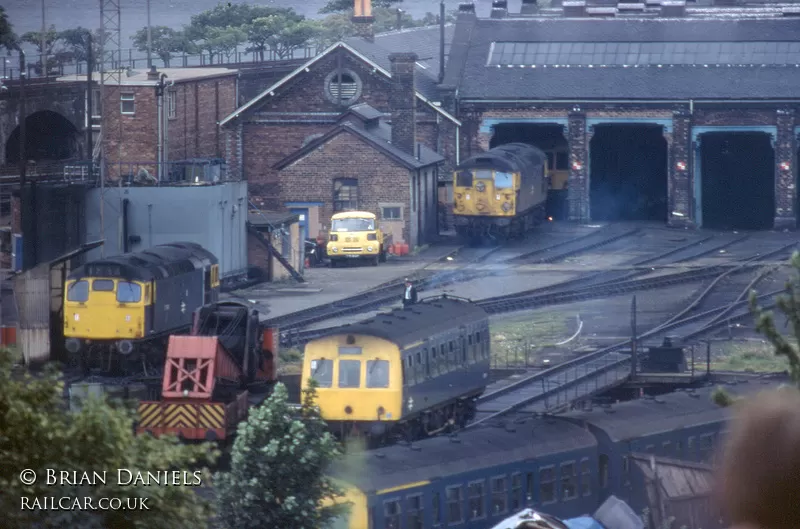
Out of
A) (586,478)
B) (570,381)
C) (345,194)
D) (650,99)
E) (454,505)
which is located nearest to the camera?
(454,505)

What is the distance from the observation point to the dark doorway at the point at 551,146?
5819 centimetres

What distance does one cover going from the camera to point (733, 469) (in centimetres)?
351

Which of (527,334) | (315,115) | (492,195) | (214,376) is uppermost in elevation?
(315,115)

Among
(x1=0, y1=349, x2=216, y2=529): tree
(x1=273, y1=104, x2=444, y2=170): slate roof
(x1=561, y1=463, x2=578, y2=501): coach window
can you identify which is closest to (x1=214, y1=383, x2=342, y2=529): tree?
(x1=0, y1=349, x2=216, y2=529): tree

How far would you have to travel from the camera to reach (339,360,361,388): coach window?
2030 centimetres

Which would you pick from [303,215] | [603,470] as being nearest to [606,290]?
[303,215]

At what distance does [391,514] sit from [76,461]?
7.54 m

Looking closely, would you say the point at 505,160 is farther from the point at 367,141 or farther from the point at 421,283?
the point at 421,283

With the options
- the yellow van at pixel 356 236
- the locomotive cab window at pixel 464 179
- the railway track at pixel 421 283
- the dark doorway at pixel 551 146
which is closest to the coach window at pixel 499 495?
the railway track at pixel 421 283

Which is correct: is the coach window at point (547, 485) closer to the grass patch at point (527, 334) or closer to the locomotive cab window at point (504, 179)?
the grass patch at point (527, 334)

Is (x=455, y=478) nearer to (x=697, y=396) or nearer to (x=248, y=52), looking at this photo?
(x=697, y=396)

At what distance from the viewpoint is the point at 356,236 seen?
4469cm

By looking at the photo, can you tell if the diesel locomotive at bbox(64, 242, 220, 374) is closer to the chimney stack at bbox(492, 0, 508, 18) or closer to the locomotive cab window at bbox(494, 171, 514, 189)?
the locomotive cab window at bbox(494, 171, 514, 189)

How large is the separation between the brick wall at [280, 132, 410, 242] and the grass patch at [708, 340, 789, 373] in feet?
60.6
